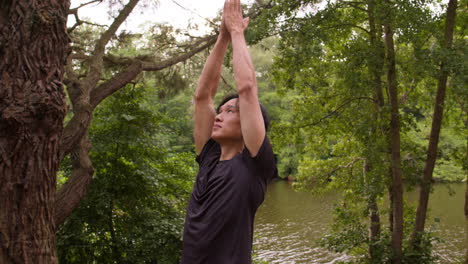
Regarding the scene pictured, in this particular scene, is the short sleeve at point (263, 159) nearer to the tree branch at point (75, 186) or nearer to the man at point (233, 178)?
the man at point (233, 178)

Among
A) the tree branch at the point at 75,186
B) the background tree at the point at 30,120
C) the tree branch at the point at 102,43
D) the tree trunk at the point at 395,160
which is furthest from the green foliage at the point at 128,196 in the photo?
the tree trunk at the point at 395,160

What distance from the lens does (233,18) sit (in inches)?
69.1

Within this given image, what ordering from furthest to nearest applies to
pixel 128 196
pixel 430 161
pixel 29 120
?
pixel 430 161 < pixel 128 196 < pixel 29 120

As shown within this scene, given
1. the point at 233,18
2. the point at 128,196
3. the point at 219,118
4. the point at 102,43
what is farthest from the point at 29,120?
the point at 102,43

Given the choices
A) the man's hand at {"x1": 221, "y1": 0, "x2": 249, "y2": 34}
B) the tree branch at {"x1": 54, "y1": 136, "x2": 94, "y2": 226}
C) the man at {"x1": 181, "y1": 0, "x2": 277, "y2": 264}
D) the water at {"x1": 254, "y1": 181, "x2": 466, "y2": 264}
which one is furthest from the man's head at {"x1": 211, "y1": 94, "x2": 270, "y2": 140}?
the water at {"x1": 254, "y1": 181, "x2": 466, "y2": 264}

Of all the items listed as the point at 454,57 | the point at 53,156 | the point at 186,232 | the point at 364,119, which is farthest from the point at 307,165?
the point at 186,232

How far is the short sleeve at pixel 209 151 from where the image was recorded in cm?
186

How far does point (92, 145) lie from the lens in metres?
6.56

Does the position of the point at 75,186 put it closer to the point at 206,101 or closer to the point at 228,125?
the point at 206,101

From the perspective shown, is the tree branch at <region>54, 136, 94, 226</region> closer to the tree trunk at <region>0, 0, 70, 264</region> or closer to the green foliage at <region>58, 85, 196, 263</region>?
the green foliage at <region>58, 85, 196, 263</region>

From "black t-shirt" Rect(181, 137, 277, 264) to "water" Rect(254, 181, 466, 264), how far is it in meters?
7.13

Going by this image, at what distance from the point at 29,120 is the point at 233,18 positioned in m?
1.89

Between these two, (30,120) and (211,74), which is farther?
(30,120)

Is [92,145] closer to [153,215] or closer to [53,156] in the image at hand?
[153,215]
